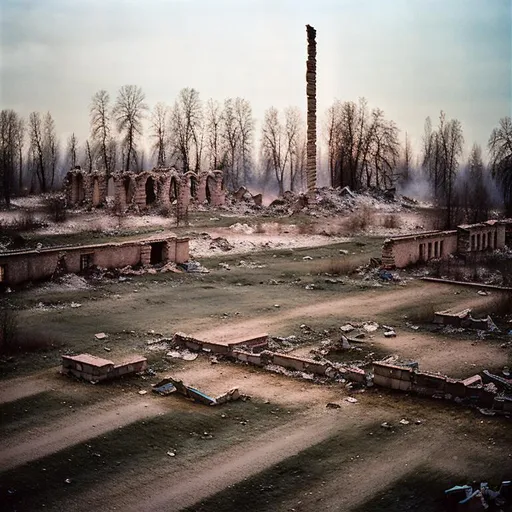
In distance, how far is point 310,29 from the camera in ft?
134

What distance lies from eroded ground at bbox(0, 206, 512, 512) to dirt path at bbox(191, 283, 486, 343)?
0.31 ft

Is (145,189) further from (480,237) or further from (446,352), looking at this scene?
(446,352)

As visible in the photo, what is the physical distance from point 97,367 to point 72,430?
2.00m

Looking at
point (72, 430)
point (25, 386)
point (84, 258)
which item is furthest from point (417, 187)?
point (72, 430)

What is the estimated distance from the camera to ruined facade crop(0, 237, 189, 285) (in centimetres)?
1891

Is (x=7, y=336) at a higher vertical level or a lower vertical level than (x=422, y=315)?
higher

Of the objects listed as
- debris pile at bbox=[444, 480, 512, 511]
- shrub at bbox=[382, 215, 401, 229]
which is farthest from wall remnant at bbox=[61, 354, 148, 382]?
shrub at bbox=[382, 215, 401, 229]

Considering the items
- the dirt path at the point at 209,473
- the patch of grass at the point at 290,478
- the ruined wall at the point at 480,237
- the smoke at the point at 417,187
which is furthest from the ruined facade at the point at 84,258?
the smoke at the point at 417,187

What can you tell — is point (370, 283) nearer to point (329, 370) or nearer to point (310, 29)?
point (329, 370)

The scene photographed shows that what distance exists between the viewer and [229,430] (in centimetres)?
992

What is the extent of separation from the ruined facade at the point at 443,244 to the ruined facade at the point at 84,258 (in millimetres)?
7001

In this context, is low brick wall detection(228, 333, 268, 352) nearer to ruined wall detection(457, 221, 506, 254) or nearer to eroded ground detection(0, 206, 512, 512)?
eroded ground detection(0, 206, 512, 512)

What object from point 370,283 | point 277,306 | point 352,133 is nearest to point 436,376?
point 277,306

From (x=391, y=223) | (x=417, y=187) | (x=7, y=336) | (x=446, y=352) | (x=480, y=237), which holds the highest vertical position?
(x=417, y=187)
